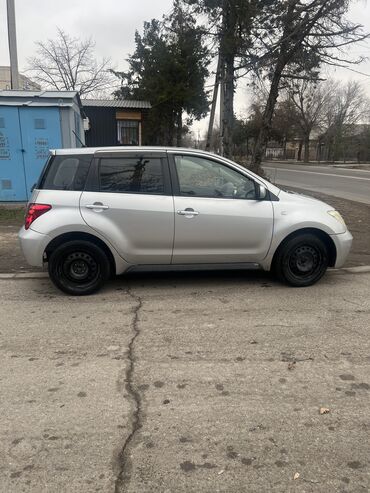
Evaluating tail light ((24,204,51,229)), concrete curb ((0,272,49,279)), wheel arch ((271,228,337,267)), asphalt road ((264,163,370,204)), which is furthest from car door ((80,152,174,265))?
asphalt road ((264,163,370,204))

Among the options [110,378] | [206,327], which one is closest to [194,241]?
[206,327]

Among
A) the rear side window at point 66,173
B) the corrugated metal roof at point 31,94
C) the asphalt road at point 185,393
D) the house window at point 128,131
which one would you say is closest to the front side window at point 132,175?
the rear side window at point 66,173

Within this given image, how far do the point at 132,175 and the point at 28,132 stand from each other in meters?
6.30

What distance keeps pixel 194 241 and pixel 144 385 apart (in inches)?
→ 92.0

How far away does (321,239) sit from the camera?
227 inches

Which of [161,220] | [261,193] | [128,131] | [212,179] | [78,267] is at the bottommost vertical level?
[78,267]

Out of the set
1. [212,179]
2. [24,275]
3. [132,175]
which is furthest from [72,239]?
[212,179]

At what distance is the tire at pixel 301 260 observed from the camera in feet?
18.4

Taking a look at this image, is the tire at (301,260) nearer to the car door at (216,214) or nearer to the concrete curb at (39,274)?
the car door at (216,214)

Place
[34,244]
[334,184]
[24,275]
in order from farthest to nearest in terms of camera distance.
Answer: [334,184] < [24,275] < [34,244]

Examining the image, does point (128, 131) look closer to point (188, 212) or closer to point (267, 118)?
point (267, 118)

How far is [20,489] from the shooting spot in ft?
7.84

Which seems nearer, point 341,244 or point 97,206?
point 97,206

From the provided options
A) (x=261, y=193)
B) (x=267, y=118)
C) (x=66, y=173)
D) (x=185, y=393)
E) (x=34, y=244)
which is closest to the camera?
(x=185, y=393)
